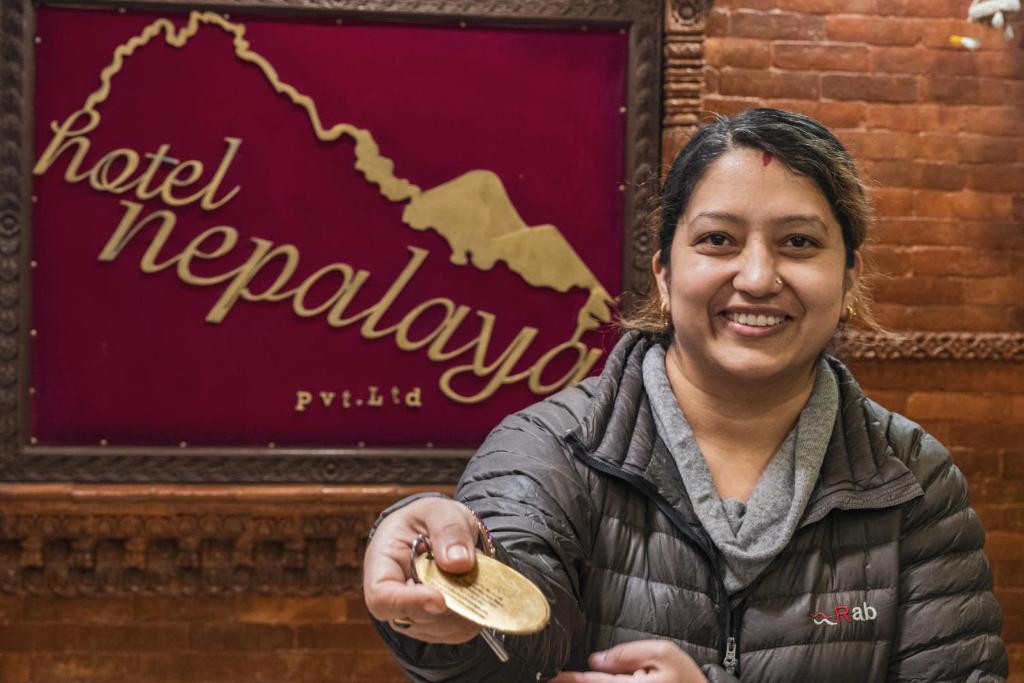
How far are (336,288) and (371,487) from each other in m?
0.60

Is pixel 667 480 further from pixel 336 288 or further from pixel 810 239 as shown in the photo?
pixel 336 288

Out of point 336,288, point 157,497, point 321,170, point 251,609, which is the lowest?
point 251,609

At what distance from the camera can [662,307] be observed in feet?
5.65

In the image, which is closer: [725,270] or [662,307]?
[725,270]

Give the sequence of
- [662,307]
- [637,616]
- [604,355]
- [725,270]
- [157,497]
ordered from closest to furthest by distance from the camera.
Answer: [637,616] → [725,270] → [662,307] → [157,497] → [604,355]

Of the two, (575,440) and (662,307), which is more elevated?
(662,307)

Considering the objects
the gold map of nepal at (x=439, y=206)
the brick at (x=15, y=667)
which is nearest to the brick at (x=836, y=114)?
the gold map of nepal at (x=439, y=206)

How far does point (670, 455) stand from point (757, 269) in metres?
0.27

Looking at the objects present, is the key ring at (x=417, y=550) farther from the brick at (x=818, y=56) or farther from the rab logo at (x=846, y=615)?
the brick at (x=818, y=56)

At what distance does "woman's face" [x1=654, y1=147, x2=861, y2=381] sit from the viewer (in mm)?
1517

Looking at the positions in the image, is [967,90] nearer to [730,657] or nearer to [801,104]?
[801,104]

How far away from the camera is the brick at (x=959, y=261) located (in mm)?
3578

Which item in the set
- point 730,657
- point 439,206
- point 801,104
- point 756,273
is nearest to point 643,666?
point 730,657

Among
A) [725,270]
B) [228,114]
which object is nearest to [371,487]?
[228,114]
